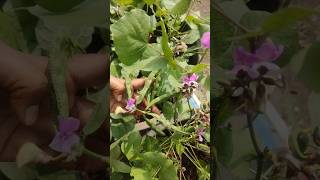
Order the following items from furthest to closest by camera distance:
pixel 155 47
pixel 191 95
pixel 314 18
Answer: pixel 191 95 → pixel 155 47 → pixel 314 18

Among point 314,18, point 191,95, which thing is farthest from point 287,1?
point 191,95

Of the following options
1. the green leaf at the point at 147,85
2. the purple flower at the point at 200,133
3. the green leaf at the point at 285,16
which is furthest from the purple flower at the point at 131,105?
the green leaf at the point at 285,16

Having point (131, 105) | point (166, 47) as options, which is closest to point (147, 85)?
point (131, 105)

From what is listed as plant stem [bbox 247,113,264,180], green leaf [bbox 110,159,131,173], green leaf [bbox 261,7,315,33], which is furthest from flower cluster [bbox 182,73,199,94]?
green leaf [bbox 261,7,315,33]

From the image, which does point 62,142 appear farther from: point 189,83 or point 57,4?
point 189,83

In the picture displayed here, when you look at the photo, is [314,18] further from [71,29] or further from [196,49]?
[196,49]

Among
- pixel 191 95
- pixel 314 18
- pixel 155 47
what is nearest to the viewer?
pixel 314 18
